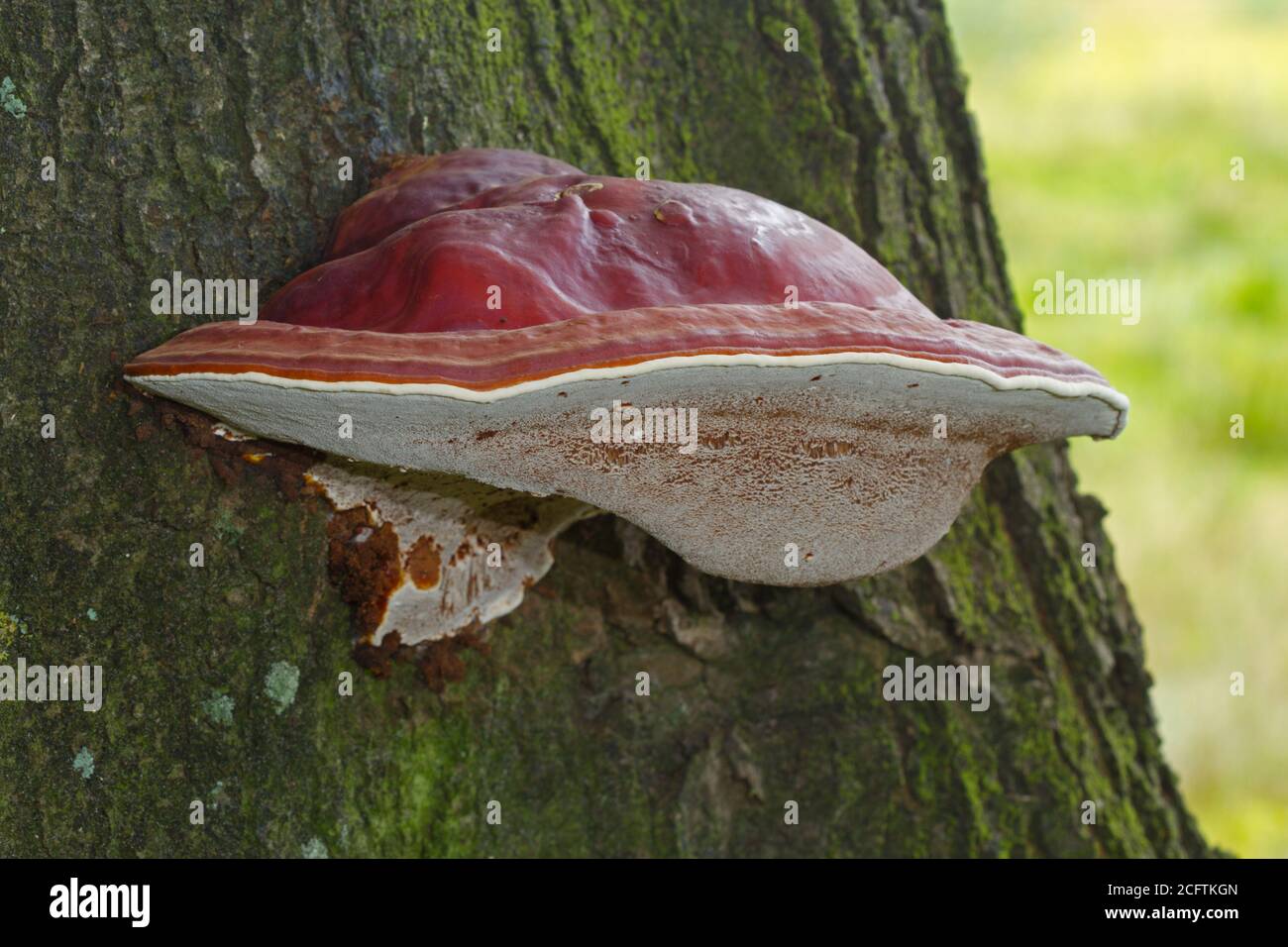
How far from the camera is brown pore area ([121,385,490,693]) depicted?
162 cm

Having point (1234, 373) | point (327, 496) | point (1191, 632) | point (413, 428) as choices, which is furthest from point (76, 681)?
point (1234, 373)

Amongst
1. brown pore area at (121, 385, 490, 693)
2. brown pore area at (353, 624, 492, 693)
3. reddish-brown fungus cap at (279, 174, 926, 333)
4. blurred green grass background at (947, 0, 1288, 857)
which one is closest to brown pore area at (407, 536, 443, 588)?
brown pore area at (121, 385, 490, 693)

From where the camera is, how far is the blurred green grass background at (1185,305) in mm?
4344

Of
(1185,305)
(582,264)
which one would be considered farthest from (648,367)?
(1185,305)

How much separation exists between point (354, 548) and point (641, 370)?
2.48 ft

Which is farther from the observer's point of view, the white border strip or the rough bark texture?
the rough bark texture

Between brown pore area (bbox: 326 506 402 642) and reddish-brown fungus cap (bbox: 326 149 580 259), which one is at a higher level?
reddish-brown fungus cap (bbox: 326 149 580 259)

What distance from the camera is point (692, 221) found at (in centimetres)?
142

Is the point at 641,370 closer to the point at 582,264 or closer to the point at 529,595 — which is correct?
the point at 582,264

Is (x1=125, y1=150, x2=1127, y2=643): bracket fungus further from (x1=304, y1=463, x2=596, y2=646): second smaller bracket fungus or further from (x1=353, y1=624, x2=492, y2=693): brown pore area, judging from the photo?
(x1=353, y1=624, x2=492, y2=693): brown pore area

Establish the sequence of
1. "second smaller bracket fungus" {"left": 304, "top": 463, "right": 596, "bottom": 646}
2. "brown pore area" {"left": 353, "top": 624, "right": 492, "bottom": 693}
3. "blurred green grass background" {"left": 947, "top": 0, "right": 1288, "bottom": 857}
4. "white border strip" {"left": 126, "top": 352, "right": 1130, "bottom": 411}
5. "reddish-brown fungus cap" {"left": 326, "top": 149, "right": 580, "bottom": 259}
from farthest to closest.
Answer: "blurred green grass background" {"left": 947, "top": 0, "right": 1288, "bottom": 857} < "brown pore area" {"left": 353, "top": 624, "right": 492, "bottom": 693} < "second smaller bracket fungus" {"left": 304, "top": 463, "right": 596, "bottom": 646} < "reddish-brown fungus cap" {"left": 326, "top": 149, "right": 580, "bottom": 259} < "white border strip" {"left": 126, "top": 352, "right": 1130, "bottom": 411}

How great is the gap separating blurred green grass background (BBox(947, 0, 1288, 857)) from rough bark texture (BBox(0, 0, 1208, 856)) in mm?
882

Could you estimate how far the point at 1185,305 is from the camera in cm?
611

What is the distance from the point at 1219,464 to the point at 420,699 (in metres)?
4.61
